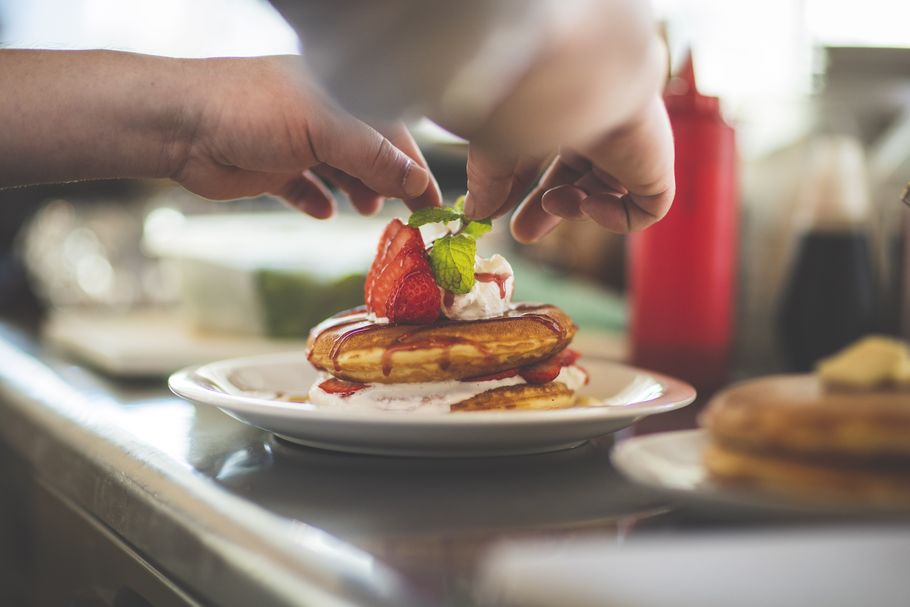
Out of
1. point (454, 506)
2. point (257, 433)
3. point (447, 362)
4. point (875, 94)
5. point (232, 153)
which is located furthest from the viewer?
point (875, 94)

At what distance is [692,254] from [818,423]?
1.05 meters

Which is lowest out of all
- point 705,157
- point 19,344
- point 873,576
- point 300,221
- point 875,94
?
point 19,344

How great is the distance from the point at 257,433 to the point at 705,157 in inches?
34.6

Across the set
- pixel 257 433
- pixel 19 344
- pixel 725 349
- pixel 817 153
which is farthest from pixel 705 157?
pixel 19 344

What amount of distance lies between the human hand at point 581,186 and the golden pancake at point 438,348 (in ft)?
0.49

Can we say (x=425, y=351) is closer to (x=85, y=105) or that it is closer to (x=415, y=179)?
(x=415, y=179)

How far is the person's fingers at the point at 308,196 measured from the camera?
1.32m

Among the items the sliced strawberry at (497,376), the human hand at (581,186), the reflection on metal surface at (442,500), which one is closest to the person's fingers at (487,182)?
the human hand at (581,186)

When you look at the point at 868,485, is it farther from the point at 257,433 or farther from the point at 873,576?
the point at 257,433

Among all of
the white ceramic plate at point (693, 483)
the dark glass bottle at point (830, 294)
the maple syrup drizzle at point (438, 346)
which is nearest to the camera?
the white ceramic plate at point (693, 483)

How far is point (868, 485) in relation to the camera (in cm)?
49

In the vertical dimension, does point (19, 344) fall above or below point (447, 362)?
below

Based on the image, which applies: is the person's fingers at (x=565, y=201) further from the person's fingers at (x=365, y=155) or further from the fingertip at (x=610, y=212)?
the person's fingers at (x=365, y=155)

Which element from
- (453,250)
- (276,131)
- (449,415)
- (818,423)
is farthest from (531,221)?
(818,423)
